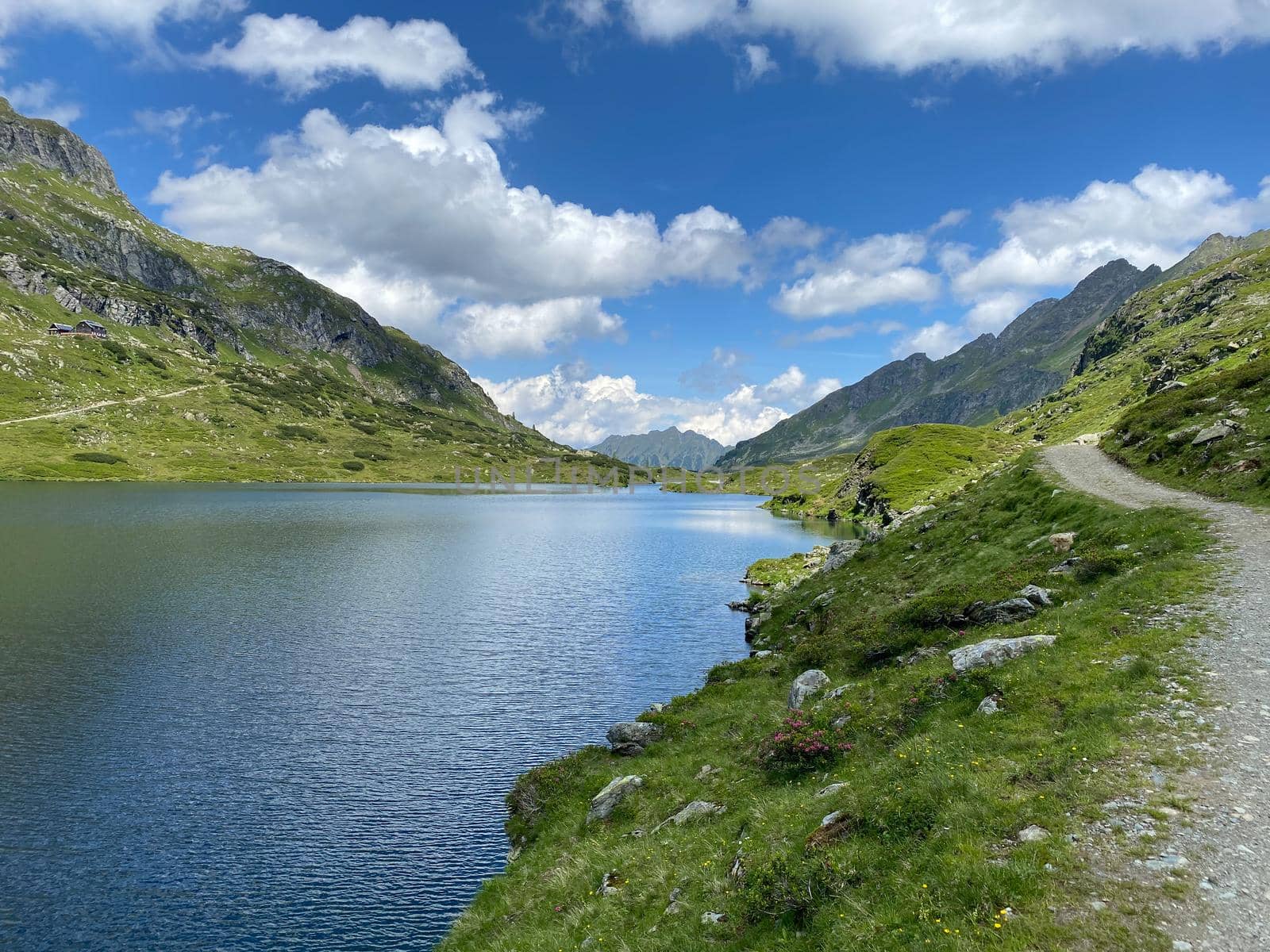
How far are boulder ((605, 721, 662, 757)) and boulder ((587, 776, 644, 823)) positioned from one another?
16.1 feet

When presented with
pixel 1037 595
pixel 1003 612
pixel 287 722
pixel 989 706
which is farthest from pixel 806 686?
pixel 287 722

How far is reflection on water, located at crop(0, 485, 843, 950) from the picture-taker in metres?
26.5

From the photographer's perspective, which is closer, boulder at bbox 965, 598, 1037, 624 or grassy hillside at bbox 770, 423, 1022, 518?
boulder at bbox 965, 598, 1037, 624

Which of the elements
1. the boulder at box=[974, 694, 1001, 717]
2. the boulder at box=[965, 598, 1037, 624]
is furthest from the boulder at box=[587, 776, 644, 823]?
the boulder at box=[965, 598, 1037, 624]

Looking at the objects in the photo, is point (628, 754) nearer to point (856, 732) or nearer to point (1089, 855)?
point (856, 732)

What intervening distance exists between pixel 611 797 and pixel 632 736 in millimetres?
6719

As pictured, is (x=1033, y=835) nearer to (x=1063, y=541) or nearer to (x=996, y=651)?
(x=996, y=651)

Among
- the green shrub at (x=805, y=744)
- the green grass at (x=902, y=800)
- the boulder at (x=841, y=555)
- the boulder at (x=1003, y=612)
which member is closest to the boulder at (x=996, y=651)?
the green grass at (x=902, y=800)

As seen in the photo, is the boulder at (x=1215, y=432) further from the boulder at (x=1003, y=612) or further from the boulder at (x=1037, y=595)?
the boulder at (x=1003, y=612)

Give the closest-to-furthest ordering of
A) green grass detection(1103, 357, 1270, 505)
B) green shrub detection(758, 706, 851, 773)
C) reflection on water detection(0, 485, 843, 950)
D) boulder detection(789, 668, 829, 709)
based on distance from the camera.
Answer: green shrub detection(758, 706, 851, 773)
reflection on water detection(0, 485, 843, 950)
boulder detection(789, 668, 829, 709)
green grass detection(1103, 357, 1270, 505)

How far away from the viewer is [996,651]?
25.0m

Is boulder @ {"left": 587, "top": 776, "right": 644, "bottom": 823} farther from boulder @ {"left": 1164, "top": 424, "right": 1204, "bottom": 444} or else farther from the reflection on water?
boulder @ {"left": 1164, "top": 424, "right": 1204, "bottom": 444}

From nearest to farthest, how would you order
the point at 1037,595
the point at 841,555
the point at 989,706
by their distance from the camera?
the point at 989,706 → the point at 1037,595 → the point at 841,555

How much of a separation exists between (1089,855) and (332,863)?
29.0 meters
